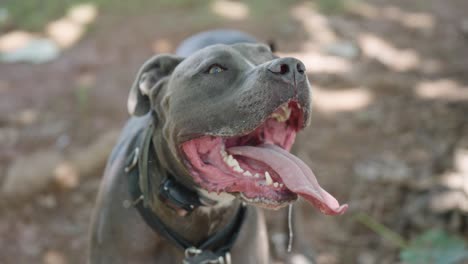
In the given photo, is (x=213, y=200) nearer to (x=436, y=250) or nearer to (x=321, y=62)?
(x=436, y=250)

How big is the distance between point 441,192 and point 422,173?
43 cm

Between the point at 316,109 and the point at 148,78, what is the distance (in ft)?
9.57

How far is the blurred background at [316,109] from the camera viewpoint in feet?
14.2

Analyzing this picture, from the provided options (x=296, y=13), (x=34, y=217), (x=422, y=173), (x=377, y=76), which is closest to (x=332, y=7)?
(x=296, y=13)

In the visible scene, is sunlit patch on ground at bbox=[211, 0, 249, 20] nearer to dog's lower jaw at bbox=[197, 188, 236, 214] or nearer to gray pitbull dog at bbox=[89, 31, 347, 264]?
gray pitbull dog at bbox=[89, 31, 347, 264]

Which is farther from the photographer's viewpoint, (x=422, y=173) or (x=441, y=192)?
(x=422, y=173)

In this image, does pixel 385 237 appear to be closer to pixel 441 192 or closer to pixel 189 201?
pixel 441 192

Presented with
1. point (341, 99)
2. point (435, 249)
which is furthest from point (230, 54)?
point (341, 99)

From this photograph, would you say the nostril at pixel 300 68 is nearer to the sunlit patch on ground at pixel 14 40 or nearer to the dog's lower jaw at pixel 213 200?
the dog's lower jaw at pixel 213 200

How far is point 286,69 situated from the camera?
227 cm

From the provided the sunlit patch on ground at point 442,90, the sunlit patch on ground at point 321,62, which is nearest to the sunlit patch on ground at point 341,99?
the sunlit patch on ground at point 321,62

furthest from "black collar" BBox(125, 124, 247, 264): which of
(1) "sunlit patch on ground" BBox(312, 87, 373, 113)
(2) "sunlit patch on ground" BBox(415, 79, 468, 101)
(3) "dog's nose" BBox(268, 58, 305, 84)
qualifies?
(2) "sunlit patch on ground" BBox(415, 79, 468, 101)

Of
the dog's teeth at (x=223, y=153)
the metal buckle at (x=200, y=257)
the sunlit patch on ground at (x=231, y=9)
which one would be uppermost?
the dog's teeth at (x=223, y=153)

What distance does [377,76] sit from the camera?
5898 millimetres
